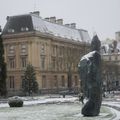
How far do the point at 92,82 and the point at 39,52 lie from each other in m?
57.4

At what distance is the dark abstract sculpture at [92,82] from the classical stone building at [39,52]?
53.3 meters

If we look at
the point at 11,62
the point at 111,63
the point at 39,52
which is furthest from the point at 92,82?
the point at 111,63

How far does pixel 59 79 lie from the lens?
92.0m

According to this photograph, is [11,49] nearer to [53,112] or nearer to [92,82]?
[53,112]

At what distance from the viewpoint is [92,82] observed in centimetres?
2727

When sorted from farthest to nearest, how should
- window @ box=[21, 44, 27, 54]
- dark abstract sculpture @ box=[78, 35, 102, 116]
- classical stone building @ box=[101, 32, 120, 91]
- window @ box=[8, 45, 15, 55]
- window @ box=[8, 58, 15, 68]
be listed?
1. classical stone building @ box=[101, 32, 120, 91]
2. window @ box=[8, 58, 15, 68]
3. window @ box=[8, 45, 15, 55]
4. window @ box=[21, 44, 27, 54]
5. dark abstract sculpture @ box=[78, 35, 102, 116]

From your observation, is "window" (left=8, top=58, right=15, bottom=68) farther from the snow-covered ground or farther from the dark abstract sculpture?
the dark abstract sculpture

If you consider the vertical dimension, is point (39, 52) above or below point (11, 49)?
below

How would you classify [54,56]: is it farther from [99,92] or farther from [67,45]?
[99,92]

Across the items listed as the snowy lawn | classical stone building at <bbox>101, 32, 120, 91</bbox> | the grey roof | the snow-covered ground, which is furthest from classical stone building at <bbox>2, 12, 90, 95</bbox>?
the snowy lawn

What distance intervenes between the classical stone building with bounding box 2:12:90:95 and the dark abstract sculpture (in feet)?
175

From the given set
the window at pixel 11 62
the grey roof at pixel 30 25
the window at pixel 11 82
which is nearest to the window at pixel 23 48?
the grey roof at pixel 30 25

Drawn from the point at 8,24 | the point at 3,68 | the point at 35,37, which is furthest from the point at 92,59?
the point at 8,24

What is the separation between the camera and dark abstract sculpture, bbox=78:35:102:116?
26875mm
